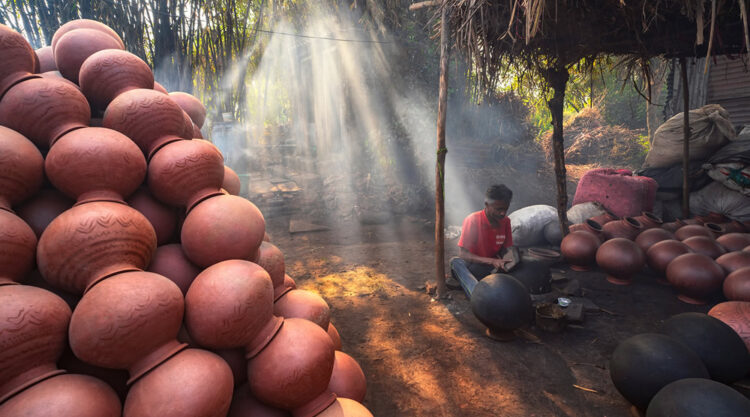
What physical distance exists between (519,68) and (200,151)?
538cm

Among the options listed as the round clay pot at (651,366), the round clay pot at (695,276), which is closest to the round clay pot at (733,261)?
the round clay pot at (695,276)

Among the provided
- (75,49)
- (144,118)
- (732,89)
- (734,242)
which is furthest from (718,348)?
(732,89)

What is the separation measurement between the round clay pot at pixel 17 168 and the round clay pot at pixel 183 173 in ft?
1.39

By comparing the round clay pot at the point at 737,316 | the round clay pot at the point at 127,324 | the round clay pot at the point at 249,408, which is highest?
the round clay pot at the point at 127,324

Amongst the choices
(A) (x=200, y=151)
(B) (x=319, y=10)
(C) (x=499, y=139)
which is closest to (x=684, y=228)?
(A) (x=200, y=151)

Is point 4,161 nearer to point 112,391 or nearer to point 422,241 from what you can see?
point 112,391

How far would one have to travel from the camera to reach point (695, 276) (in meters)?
3.87

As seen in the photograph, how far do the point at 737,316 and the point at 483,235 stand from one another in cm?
221

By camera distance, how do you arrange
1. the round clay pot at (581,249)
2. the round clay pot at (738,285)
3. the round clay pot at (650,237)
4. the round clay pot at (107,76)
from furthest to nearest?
1. the round clay pot at (581,249)
2. the round clay pot at (650,237)
3. the round clay pot at (738,285)
4. the round clay pot at (107,76)

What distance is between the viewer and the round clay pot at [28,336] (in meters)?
1.13

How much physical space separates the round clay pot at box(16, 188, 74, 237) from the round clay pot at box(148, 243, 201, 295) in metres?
0.44

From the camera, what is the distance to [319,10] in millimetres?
9883

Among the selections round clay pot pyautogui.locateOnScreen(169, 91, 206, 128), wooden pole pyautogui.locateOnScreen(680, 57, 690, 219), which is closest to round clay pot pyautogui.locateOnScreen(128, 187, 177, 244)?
round clay pot pyautogui.locateOnScreen(169, 91, 206, 128)

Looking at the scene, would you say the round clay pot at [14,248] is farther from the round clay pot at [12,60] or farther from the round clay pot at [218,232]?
the round clay pot at [12,60]
